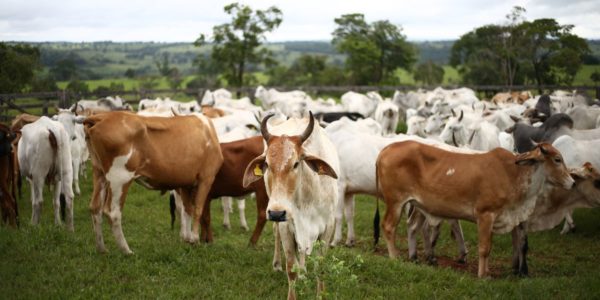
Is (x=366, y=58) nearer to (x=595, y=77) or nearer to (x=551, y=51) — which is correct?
(x=551, y=51)

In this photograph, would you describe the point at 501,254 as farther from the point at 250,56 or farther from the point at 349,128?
the point at 250,56

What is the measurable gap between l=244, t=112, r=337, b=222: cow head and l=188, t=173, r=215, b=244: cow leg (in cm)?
238

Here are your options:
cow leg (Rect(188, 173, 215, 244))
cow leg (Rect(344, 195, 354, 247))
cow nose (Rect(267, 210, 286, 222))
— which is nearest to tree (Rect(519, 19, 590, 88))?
cow leg (Rect(344, 195, 354, 247))

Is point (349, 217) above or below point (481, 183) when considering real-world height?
below

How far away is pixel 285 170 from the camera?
5840 millimetres

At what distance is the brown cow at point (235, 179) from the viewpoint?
9.14m

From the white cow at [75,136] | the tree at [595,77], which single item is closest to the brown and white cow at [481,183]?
the white cow at [75,136]

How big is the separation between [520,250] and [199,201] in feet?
15.7

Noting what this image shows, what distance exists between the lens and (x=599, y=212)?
12078 millimetres

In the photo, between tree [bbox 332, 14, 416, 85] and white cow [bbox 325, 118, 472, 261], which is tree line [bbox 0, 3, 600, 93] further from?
white cow [bbox 325, 118, 472, 261]

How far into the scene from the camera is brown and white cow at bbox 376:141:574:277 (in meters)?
8.27

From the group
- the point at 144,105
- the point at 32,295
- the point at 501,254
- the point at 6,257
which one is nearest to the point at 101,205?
the point at 6,257

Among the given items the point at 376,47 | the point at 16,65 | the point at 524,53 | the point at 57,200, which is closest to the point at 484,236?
the point at 57,200

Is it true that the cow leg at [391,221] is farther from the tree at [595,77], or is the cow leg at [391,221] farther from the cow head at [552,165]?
the tree at [595,77]
